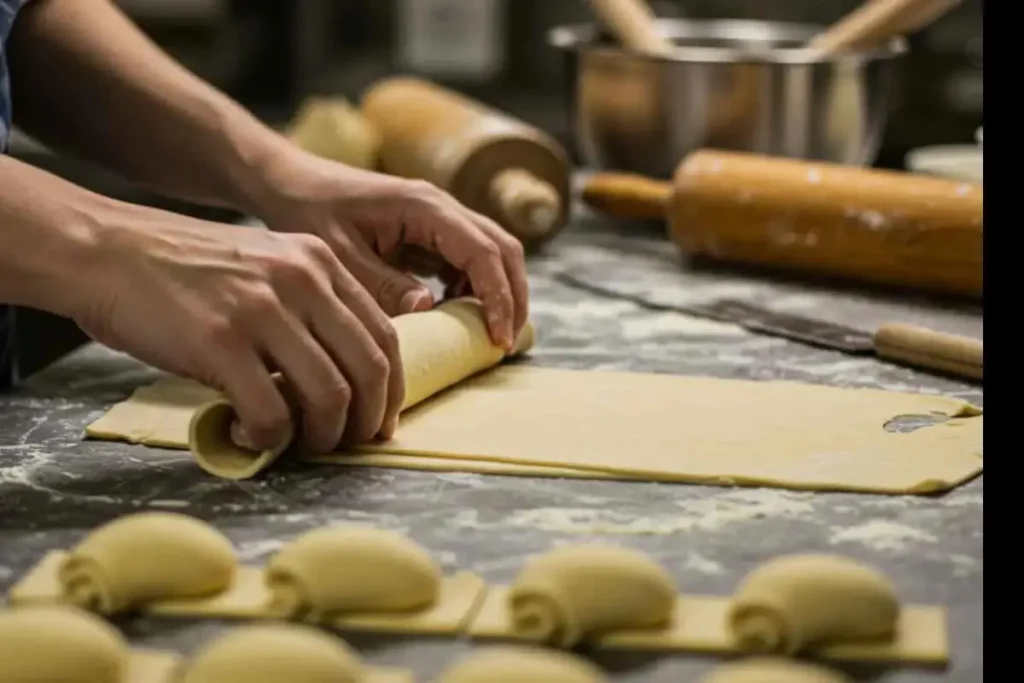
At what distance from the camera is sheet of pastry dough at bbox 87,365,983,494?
1181 millimetres

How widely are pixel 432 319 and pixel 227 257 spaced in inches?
12.5

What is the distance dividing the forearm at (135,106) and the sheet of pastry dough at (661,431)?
0.28 metres

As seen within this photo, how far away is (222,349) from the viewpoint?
3.63 ft

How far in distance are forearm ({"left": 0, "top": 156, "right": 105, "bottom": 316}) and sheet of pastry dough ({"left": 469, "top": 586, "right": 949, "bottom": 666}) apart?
0.42 meters

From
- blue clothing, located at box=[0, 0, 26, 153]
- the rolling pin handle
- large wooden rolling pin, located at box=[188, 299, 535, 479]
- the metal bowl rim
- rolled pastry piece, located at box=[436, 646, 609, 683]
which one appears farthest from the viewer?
the metal bowl rim

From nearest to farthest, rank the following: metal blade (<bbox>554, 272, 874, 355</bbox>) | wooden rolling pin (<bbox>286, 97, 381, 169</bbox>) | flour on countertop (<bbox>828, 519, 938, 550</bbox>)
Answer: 1. flour on countertop (<bbox>828, 519, 938, 550</bbox>)
2. metal blade (<bbox>554, 272, 874, 355</bbox>)
3. wooden rolling pin (<bbox>286, 97, 381, 169</bbox>)

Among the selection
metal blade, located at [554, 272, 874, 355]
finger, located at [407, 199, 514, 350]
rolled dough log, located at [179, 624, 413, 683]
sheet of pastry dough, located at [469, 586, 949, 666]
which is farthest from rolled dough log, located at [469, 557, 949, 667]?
metal blade, located at [554, 272, 874, 355]

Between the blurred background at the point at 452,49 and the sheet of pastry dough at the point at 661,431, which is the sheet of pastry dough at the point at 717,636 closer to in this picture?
the sheet of pastry dough at the point at 661,431

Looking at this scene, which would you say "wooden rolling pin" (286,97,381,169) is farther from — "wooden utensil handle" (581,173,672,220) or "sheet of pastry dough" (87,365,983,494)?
"sheet of pastry dough" (87,365,983,494)

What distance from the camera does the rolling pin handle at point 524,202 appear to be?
1966 millimetres

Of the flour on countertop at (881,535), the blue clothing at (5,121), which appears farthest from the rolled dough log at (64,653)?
the blue clothing at (5,121)

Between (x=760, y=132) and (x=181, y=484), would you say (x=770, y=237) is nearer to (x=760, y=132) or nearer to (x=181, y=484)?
(x=760, y=132)

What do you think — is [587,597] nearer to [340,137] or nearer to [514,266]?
[514,266]

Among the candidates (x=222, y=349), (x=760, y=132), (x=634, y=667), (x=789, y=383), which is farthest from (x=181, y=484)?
(x=760, y=132)
